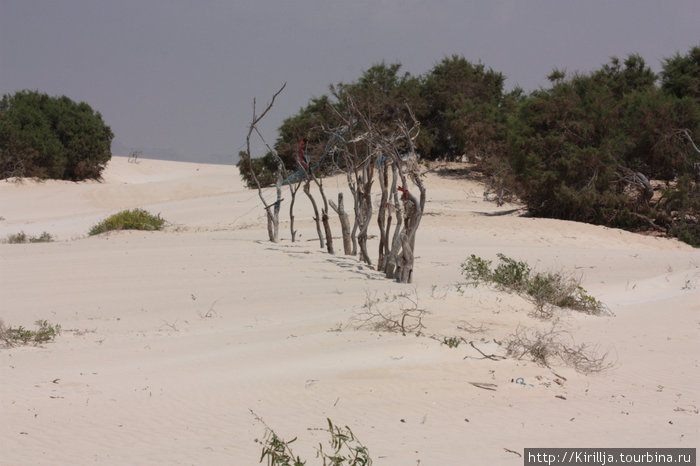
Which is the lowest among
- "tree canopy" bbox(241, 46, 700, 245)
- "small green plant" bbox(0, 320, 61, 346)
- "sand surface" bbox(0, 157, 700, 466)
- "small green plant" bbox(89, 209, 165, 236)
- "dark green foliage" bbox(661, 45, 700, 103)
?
"sand surface" bbox(0, 157, 700, 466)

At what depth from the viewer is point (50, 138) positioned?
1443 inches

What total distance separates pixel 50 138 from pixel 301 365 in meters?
36.8

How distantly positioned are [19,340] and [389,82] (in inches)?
1280

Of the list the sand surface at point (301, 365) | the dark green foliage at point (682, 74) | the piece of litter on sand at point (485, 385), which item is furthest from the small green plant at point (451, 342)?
the dark green foliage at point (682, 74)

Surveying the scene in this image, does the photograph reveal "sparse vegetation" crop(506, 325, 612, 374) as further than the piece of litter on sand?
Yes

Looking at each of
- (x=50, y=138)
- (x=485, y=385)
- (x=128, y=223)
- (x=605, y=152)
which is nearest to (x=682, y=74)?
(x=605, y=152)

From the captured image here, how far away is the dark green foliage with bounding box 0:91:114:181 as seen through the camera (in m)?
35.1

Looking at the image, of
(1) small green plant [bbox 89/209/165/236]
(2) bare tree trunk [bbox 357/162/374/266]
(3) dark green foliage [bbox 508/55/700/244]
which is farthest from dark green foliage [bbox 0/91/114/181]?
(2) bare tree trunk [bbox 357/162/374/266]

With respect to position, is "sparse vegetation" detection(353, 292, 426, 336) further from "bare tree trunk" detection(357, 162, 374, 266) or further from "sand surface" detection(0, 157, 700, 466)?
"bare tree trunk" detection(357, 162, 374, 266)

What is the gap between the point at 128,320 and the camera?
719 centimetres

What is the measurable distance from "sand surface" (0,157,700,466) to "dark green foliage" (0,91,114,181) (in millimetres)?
26739

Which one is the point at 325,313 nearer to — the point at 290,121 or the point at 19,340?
the point at 19,340

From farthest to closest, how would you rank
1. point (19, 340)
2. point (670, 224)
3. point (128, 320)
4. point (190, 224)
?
point (190, 224) < point (670, 224) < point (128, 320) < point (19, 340)

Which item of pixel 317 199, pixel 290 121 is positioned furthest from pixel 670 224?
pixel 290 121
